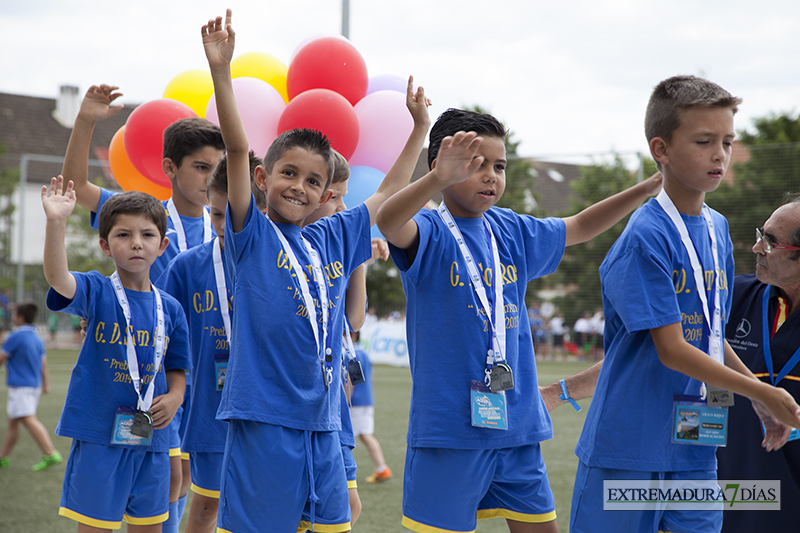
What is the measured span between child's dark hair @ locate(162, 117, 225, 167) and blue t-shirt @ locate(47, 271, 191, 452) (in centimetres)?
79

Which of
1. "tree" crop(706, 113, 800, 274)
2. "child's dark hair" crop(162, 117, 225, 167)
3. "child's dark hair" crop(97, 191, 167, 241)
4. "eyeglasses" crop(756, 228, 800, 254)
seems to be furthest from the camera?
"tree" crop(706, 113, 800, 274)

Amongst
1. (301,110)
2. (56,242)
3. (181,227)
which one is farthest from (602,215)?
(56,242)

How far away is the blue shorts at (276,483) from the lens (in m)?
2.45

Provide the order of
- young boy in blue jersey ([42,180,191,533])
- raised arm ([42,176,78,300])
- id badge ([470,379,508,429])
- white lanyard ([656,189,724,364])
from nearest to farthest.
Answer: white lanyard ([656,189,724,364]) → id badge ([470,379,508,429]) → raised arm ([42,176,78,300]) → young boy in blue jersey ([42,180,191,533])

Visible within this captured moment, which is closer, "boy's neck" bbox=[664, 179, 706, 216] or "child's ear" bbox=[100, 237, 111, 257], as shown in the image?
"boy's neck" bbox=[664, 179, 706, 216]

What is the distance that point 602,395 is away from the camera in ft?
8.07

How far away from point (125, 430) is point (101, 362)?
0.31 m

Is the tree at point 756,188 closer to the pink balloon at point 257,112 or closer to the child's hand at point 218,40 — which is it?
the pink balloon at point 257,112

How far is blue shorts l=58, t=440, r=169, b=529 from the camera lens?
306 centimetres

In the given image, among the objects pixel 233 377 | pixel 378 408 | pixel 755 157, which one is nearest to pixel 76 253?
pixel 378 408

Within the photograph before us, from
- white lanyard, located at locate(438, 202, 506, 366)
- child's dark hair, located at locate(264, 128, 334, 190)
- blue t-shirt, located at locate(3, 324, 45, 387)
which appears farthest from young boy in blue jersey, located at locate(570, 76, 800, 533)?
blue t-shirt, located at locate(3, 324, 45, 387)

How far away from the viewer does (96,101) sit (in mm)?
3383

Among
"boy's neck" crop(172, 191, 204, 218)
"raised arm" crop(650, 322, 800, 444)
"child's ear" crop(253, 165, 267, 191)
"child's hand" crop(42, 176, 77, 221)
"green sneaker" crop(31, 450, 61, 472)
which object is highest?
"boy's neck" crop(172, 191, 204, 218)

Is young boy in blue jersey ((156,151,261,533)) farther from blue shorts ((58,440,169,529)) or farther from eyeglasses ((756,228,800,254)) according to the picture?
eyeglasses ((756,228,800,254))
